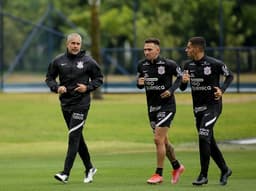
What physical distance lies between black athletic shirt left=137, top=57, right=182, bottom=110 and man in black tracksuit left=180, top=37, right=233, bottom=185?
429 millimetres

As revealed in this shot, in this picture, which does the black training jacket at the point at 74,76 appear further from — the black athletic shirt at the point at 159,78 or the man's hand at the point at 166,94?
the man's hand at the point at 166,94

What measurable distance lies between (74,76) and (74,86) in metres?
0.15

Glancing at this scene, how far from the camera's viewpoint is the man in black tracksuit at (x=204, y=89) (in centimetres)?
1495

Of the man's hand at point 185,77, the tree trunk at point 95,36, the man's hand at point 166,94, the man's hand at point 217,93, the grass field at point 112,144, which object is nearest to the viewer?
the man's hand at point 217,93

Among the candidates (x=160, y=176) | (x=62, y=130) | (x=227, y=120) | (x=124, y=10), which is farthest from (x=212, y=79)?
(x=124, y=10)

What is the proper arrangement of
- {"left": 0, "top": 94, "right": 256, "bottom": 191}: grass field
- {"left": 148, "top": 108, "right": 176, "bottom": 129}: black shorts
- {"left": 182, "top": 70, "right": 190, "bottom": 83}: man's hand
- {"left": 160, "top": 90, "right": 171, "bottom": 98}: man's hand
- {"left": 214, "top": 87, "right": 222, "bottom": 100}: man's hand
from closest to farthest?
{"left": 214, "top": 87, "right": 222, "bottom": 100}: man's hand → {"left": 182, "top": 70, "right": 190, "bottom": 83}: man's hand → {"left": 160, "top": 90, "right": 171, "bottom": 98}: man's hand → {"left": 148, "top": 108, "right": 176, "bottom": 129}: black shorts → {"left": 0, "top": 94, "right": 256, "bottom": 191}: grass field

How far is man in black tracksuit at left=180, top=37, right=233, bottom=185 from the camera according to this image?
588 inches

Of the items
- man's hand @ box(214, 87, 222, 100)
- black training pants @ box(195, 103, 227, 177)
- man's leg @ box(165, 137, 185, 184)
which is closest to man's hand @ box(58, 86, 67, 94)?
man's leg @ box(165, 137, 185, 184)

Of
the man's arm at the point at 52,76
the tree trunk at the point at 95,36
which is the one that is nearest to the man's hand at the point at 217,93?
the man's arm at the point at 52,76

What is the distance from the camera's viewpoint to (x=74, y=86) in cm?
1556

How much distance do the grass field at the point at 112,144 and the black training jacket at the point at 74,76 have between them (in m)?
1.28

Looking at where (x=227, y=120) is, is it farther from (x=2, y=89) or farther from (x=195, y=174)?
(x=2, y=89)

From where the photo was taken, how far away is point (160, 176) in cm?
1550

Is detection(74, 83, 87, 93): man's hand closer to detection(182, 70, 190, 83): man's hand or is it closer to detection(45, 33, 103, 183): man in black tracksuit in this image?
detection(45, 33, 103, 183): man in black tracksuit
